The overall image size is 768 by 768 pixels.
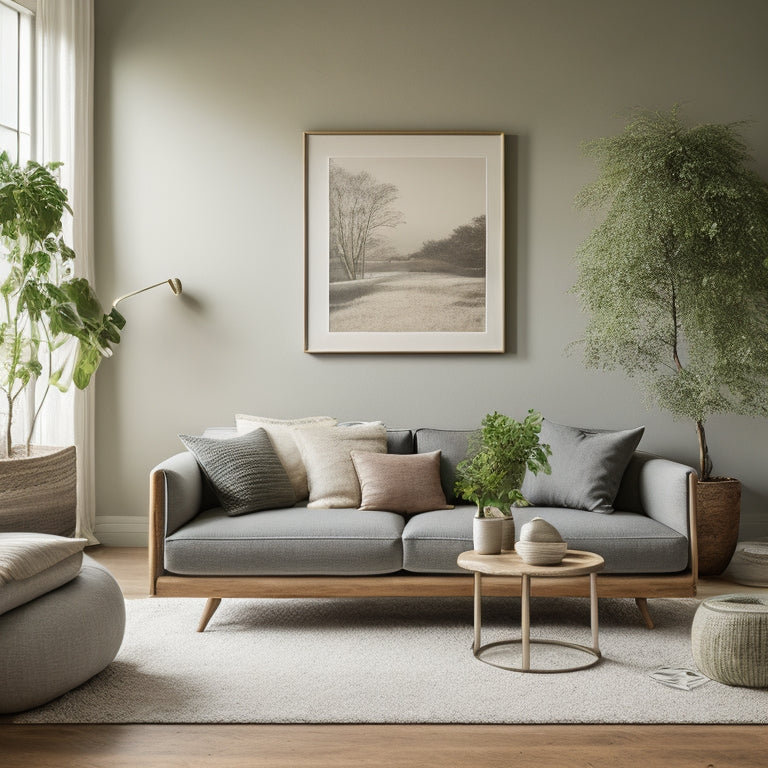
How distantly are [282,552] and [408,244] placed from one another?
2104mm

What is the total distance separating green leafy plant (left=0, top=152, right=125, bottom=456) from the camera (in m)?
4.04

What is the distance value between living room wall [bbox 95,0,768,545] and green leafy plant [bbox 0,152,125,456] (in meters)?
0.51

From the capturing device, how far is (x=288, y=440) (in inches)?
171

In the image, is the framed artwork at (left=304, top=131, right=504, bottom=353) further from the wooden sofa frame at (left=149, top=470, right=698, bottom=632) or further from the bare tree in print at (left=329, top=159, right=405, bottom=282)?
the wooden sofa frame at (left=149, top=470, right=698, bottom=632)

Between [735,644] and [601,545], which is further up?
[601,545]

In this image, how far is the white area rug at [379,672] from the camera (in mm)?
2812

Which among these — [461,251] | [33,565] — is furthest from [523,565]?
[461,251]

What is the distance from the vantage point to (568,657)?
337cm

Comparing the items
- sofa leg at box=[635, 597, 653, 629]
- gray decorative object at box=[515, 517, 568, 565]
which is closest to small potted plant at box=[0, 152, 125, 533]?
gray decorative object at box=[515, 517, 568, 565]

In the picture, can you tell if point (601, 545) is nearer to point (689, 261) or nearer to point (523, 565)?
point (523, 565)

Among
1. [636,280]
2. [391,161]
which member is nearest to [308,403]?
[391,161]

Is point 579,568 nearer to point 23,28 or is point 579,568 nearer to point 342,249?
point 342,249

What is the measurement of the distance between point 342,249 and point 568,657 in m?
2.63

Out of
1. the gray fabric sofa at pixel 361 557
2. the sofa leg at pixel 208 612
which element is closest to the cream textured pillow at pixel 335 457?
the gray fabric sofa at pixel 361 557
